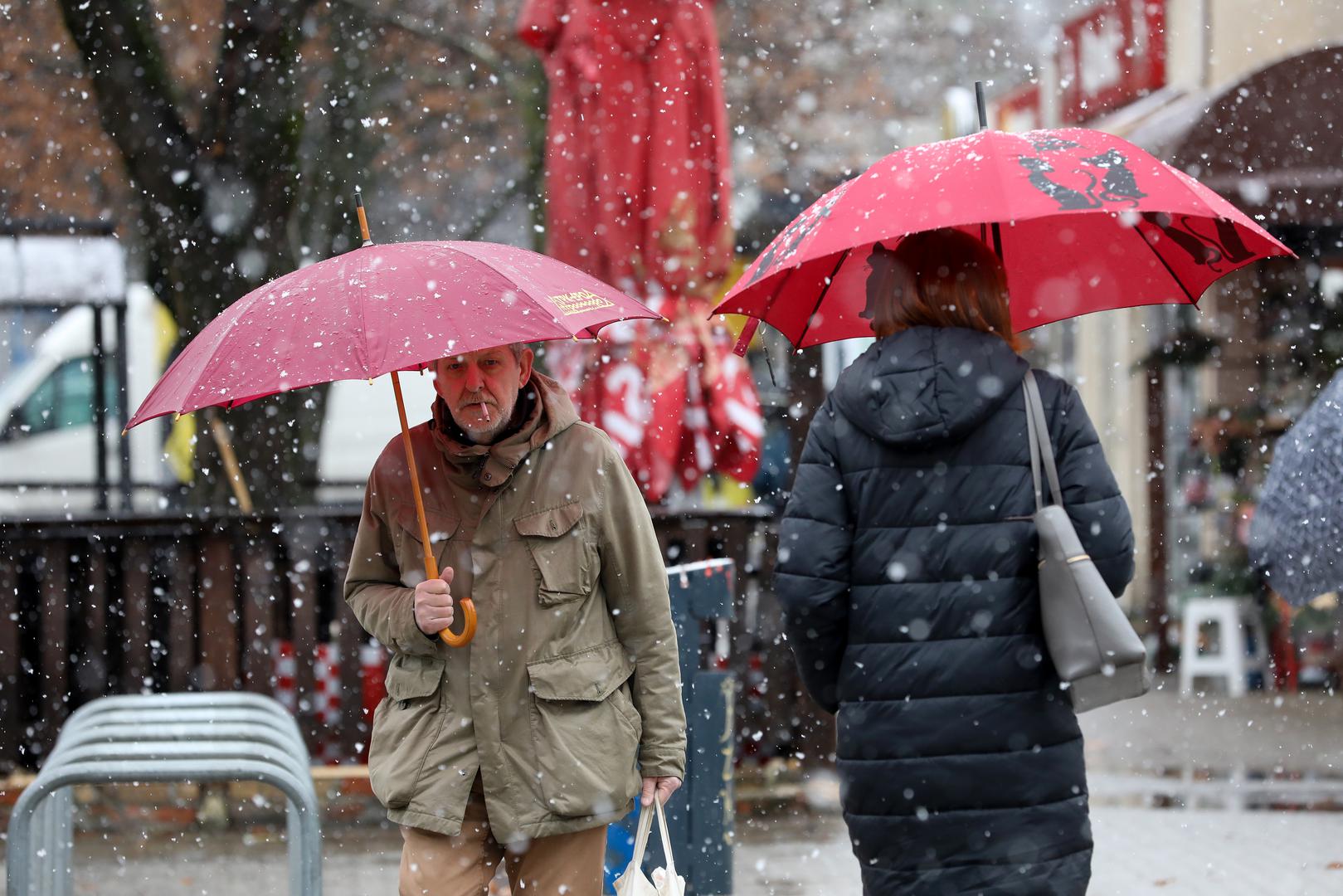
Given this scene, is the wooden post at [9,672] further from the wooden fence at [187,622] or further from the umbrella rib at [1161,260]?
the umbrella rib at [1161,260]

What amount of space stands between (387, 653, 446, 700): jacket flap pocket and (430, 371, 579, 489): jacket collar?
15.5 inches

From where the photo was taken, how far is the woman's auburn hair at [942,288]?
364cm

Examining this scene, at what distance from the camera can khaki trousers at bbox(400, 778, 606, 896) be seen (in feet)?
12.4

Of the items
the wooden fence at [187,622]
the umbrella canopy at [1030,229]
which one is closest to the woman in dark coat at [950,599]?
the umbrella canopy at [1030,229]

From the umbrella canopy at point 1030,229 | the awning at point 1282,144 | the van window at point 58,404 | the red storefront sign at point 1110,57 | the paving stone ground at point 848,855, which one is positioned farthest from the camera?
the van window at point 58,404

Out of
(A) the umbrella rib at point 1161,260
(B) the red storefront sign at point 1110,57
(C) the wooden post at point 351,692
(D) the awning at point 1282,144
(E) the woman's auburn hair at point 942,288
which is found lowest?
(C) the wooden post at point 351,692

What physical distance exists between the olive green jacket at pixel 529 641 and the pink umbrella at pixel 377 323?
0.09 m

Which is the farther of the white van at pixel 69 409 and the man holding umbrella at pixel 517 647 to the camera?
the white van at pixel 69 409

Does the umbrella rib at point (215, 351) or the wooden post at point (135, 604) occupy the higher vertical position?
the umbrella rib at point (215, 351)

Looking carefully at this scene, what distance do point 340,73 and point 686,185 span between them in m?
8.59

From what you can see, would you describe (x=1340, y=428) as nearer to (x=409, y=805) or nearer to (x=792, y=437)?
(x=409, y=805)

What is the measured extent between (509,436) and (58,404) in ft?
55.0

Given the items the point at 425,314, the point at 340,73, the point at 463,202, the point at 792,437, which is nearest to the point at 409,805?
the point at 425,314

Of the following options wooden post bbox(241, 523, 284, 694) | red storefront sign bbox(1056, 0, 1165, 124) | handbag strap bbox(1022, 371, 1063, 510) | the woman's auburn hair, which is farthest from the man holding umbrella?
red storefront sign bbox(1056, 0, 1165, 124)
